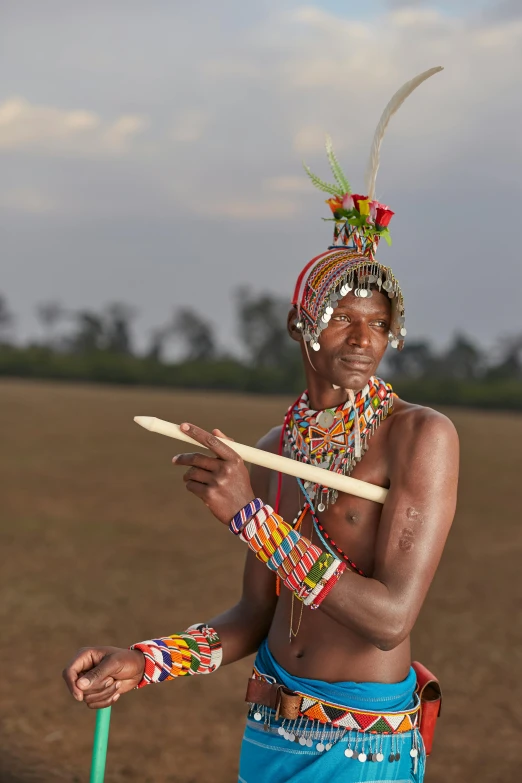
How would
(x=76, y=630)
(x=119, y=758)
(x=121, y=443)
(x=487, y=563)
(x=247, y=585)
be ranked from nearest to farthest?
(x=247, y=585)
(x=119, y=758)
(x=76, y=630)
(x=487, y=563)
(x=121, y=443)

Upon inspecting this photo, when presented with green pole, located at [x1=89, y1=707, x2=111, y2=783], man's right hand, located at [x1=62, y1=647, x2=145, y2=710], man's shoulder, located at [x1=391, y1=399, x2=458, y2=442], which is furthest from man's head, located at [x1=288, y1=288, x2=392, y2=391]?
green pole, located at [x1=89, y1=707, x2=111, y2=783]

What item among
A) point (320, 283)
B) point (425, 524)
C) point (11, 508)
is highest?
point (320, 283)

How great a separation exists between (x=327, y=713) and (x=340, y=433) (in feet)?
2.85

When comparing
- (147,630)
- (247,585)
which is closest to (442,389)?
(147,630)

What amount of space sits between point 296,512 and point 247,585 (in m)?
0.39

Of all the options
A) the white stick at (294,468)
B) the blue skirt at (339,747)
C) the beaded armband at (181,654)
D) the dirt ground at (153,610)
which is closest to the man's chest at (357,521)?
the white stick at (294,468)

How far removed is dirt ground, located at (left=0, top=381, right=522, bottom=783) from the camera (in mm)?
6680

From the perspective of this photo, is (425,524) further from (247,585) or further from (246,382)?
(246,382)

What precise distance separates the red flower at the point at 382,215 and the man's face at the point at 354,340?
0.29 m

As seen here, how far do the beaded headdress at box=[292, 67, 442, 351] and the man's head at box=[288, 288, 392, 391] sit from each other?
0.09 ft

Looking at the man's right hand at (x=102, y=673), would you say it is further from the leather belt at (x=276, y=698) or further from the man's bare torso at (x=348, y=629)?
the man's bare torso at (x=348, y=629)

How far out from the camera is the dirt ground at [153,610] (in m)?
6.68

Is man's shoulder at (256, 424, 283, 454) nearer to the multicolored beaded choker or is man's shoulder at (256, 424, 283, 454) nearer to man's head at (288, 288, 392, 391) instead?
the multicolored beaded choker

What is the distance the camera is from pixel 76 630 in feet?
31.0
